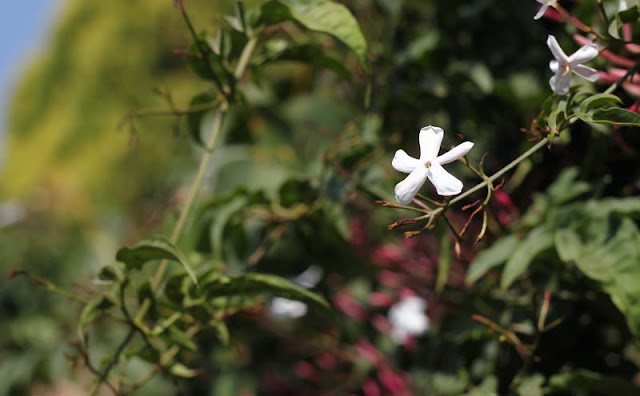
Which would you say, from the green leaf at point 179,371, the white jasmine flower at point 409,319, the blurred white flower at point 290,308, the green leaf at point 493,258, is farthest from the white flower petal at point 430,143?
the blurred white flower at point 290,308

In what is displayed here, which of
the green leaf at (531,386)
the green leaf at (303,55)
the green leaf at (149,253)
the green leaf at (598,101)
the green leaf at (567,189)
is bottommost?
the green leaf at (531,386)

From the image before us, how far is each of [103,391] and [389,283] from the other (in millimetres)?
756

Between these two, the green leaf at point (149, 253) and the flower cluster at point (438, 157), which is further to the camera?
the green leaf at point (149, 253)

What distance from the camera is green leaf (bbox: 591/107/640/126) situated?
45 cm

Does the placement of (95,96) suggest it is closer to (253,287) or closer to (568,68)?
(253,287)

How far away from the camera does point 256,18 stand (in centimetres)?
64

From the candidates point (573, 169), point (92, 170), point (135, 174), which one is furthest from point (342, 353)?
point (92, 170)

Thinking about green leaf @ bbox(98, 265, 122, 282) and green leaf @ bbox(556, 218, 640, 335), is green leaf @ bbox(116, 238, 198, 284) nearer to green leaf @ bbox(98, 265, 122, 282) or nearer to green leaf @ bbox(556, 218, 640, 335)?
green leaf @ bbox(98, 265, 122, 282)

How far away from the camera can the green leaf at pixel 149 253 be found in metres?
0.54

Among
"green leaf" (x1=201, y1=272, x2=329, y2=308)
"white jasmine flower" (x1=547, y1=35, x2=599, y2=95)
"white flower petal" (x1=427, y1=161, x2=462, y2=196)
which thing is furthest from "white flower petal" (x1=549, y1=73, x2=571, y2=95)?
"green leaf" (x1=201, y1=272, x2=329, y2=308)

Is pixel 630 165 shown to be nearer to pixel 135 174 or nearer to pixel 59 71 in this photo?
pixel 135 174

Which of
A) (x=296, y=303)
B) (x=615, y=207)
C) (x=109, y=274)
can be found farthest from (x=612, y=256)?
(x=296, y=303)

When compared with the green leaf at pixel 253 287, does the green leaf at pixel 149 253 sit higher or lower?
higher

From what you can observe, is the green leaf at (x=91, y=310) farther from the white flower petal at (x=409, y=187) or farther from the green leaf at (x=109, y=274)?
the white flower petal at (x=409, y=187)
